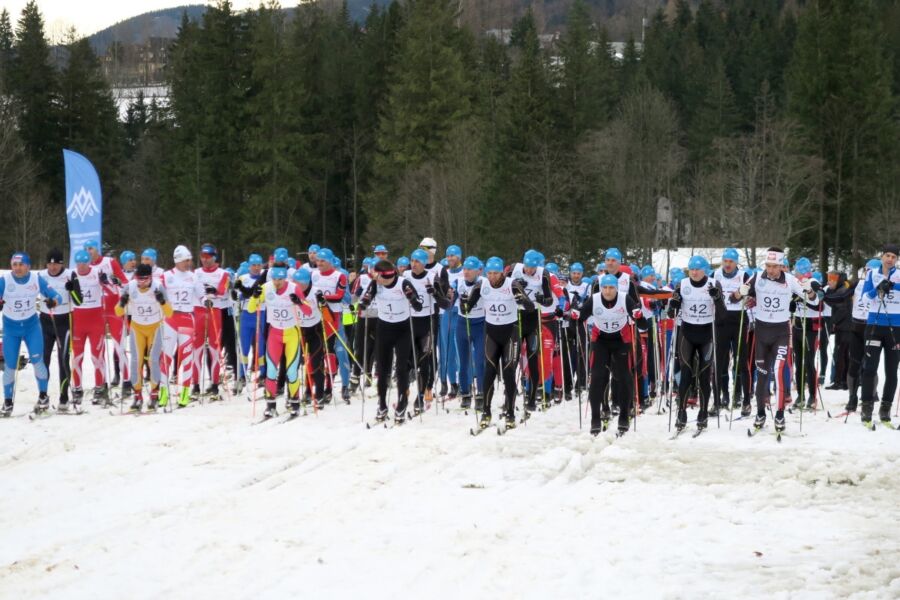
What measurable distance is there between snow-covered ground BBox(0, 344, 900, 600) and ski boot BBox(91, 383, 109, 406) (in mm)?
1881

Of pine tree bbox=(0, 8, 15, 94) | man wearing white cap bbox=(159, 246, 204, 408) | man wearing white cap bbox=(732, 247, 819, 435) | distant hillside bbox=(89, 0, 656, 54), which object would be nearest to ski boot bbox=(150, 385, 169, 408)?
man wearing white cap bbox=(159, 246, 204, 408)

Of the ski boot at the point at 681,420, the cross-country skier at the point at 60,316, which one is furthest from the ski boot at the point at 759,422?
the cross-country skier at the point at 60,316

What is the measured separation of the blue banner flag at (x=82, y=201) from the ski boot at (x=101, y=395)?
8378 millimetres

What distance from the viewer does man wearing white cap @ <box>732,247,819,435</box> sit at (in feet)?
35.6

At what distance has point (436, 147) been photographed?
44844mm

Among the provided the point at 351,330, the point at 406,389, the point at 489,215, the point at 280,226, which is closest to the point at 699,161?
the point at 489,215

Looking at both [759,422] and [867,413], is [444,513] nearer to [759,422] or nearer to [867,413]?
[759,422]

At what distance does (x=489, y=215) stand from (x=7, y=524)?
112 feet

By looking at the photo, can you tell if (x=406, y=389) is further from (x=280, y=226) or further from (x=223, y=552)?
(x=280, y=226)

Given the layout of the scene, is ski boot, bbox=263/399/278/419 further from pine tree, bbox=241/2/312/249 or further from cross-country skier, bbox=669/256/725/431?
pine tree, bbox=241/2/312/249

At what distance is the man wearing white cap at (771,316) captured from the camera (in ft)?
35.6

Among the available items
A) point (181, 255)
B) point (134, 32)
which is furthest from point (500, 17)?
point (181, 255)

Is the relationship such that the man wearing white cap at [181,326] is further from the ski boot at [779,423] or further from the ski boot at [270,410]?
the ski boot at [779,423]

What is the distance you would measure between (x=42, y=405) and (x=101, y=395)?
3.05 feet
